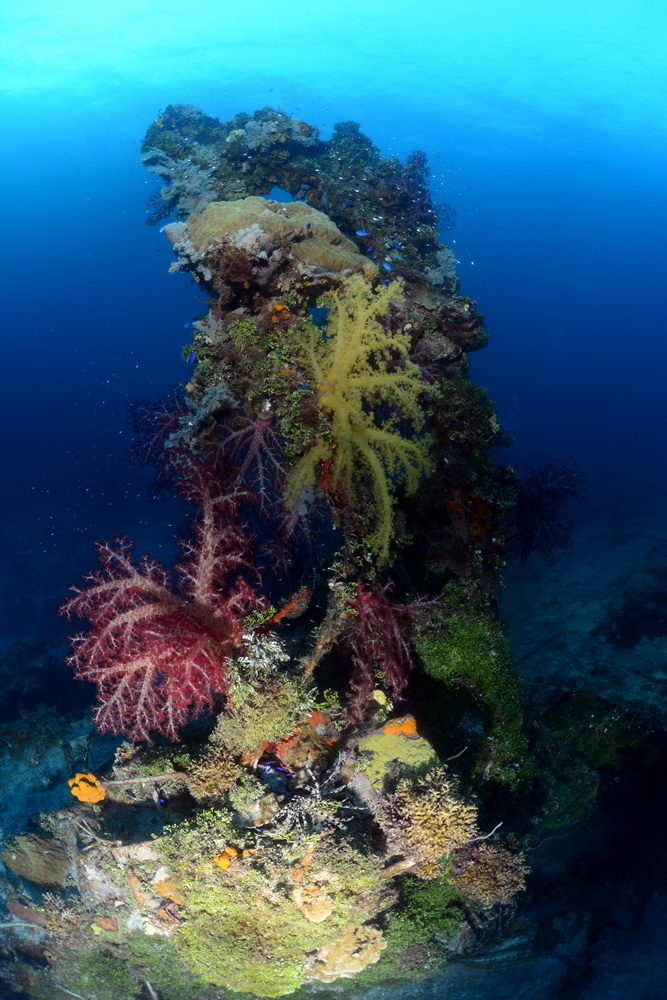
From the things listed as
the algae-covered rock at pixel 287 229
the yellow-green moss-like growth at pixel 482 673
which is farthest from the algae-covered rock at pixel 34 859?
the algae-covered rock at pixel 287 229

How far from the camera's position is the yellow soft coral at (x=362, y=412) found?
6492 mm

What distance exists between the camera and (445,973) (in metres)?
5.80

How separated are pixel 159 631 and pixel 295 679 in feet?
5.12

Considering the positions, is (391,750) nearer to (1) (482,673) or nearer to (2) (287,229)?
(1) (482,673)

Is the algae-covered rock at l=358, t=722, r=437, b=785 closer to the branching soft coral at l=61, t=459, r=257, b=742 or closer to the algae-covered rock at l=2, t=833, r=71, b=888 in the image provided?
the branching soft coral at l=61, t=459, r=257, b=742

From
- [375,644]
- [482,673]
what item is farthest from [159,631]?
[482,673]

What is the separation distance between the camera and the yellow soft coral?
6.49 meters

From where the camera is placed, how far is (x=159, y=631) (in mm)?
5199

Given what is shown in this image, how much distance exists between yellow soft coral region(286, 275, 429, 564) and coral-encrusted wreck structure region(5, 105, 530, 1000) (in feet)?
0.13

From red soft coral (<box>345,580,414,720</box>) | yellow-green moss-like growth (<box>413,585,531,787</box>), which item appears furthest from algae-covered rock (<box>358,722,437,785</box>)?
yellow-green moss-like growth (<box>413,585,531,787</box>)

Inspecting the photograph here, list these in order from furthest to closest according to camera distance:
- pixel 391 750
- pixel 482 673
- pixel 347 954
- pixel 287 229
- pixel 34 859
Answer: pixel 287 229 → pixel 34 859 → pixel 482 673 → pixel 391 750 → pixel 347 954

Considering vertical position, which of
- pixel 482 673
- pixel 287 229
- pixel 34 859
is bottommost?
pixel 34 859

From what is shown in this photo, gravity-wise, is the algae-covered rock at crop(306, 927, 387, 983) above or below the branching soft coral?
below

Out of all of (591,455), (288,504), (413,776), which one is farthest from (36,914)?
(591,455)
